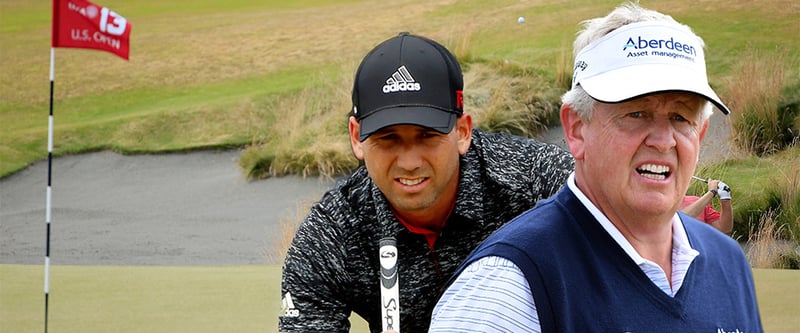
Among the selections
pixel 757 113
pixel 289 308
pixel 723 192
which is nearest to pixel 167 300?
pixel 723 192

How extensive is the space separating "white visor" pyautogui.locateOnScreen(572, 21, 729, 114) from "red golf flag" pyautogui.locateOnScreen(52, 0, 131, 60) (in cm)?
578

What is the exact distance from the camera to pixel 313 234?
2293mm

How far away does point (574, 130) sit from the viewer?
1519 mm

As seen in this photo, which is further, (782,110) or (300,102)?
(300,102)

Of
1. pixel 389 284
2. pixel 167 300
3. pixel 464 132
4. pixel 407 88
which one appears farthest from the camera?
pixel 167 300

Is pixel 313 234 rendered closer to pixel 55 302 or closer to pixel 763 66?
pixel 55 302

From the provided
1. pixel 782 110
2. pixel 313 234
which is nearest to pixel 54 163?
pixel 782 110

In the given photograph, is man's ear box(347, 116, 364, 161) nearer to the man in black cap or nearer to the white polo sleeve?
the man in black cap

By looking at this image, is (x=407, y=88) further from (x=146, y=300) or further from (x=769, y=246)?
(x=769, y=246)

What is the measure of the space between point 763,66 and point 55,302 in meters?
4.95

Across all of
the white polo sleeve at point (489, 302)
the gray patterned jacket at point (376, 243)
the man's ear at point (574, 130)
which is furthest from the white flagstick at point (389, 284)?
the white polo sleeve at point (489, 302)

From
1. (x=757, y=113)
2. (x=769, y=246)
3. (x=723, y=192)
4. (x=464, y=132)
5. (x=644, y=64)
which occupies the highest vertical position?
(x=644, y=64)

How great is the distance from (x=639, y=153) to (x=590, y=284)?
194 millimetres

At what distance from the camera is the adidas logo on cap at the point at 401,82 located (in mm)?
2227
